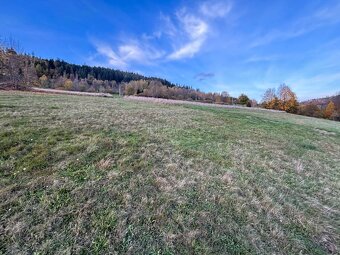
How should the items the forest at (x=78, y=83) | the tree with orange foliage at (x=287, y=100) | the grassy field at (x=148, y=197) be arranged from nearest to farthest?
the grassy field at (x=148, y=197), the forest at (x=78, y=83), the tree with orange foliage at (x=287, y=100)

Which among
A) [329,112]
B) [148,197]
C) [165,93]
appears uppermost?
[165,93]

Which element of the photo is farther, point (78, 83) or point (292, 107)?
point (78, 83)

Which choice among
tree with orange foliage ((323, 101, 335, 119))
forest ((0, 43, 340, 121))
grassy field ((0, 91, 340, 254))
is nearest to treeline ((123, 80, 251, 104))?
forest ((0, 43, 340, 121))

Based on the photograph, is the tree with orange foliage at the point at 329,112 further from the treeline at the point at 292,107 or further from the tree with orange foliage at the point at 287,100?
the tree with orange foliage at the point at 287,100

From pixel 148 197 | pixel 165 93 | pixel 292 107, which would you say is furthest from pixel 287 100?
pixel 148 197

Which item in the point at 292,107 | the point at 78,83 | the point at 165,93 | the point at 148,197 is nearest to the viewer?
the point at 148,197

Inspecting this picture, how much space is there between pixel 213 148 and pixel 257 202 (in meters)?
3.18

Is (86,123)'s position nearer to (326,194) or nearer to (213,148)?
(213,148)

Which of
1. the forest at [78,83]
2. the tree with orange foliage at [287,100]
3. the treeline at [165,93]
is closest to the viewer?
the forest at [78,83]

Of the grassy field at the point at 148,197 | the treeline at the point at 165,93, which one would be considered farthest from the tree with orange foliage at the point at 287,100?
the grassy field at the point at 148,197

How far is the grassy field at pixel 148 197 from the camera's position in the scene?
317 cm

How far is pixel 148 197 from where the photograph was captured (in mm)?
4180

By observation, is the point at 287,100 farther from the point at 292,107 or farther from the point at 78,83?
the point at 78,83

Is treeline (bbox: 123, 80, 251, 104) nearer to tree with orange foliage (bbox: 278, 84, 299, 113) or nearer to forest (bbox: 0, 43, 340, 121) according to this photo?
forest (bbox: 0, 43, 340, 121)
